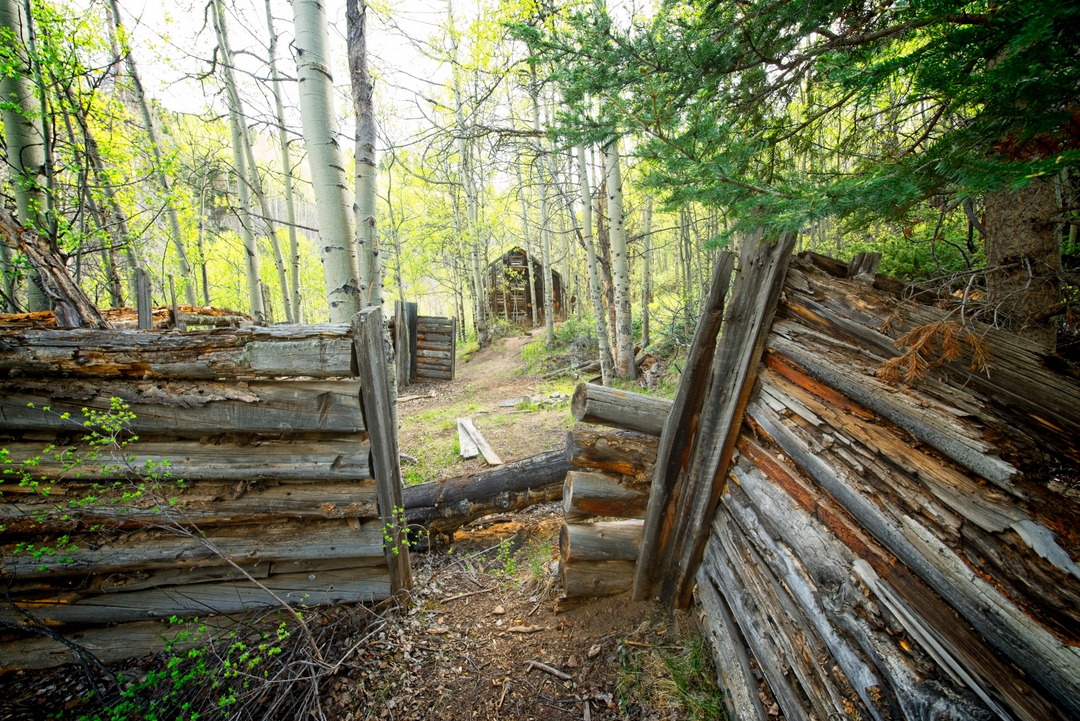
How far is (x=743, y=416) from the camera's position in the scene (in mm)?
2271

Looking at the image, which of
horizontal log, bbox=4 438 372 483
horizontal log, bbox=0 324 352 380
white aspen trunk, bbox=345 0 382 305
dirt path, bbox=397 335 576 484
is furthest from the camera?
dirt path, bbox=397 335 576 484

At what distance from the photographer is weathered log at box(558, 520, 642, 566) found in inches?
108

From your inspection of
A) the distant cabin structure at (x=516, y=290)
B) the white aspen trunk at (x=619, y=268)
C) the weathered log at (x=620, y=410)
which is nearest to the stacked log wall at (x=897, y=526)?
the weathered log at (x=620, y=410)

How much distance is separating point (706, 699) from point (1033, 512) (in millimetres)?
1772

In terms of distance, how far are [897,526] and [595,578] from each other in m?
1.95

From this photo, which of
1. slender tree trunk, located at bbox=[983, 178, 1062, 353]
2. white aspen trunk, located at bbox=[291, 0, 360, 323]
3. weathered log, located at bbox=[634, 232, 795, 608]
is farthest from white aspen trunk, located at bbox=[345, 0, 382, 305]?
slender tree trunk, located at bbox=[983, 178, 1062, 353]

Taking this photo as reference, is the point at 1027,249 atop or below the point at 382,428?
atop

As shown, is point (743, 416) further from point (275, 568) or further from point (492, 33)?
point (492, 33)

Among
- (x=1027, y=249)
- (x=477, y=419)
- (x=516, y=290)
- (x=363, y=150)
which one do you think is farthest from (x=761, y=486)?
(x=516, y=290)

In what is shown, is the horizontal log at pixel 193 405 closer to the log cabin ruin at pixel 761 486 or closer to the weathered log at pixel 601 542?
the log cabin ruin at pixel 761 486

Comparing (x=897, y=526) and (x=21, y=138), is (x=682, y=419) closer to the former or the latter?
(x=897, y=526)

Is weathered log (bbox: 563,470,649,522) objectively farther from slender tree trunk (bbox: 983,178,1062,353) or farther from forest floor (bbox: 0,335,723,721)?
slender tree trunk (bbox: 983,178,1062,353)

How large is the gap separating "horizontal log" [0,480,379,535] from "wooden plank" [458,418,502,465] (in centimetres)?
295

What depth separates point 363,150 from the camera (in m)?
4.64
